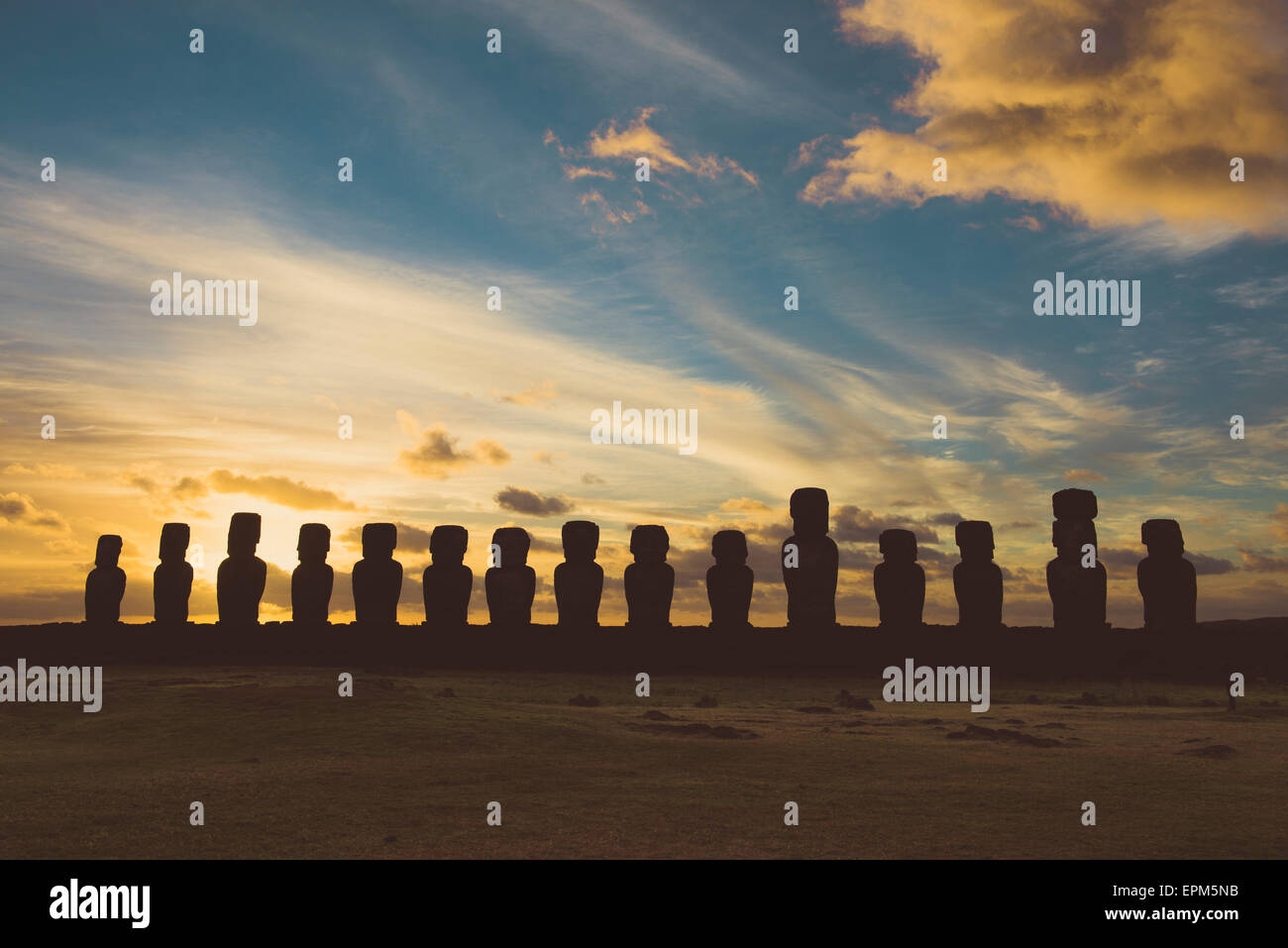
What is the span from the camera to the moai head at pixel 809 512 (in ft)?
96.1

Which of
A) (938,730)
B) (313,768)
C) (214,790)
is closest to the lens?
(214,790)

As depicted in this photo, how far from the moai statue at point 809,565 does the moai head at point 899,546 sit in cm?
135

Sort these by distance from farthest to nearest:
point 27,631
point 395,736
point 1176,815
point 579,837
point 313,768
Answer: point 27,631, point 395,736, point 313,768, point 1176,815, point 579,837

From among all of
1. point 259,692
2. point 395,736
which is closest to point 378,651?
point 259,692

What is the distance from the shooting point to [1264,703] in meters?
21.5

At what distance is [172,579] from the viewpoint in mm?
32375

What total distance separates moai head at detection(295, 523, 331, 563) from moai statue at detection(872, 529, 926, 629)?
1610 cm

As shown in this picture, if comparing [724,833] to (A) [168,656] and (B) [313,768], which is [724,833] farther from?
(A) [168,656]

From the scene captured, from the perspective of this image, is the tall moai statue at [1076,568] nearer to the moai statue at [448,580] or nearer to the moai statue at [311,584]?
the moai statue at [448,580]

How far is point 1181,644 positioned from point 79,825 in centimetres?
2581

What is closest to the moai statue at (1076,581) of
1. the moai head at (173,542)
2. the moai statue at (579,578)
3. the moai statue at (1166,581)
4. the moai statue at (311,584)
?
the moai statue at (1166,581)

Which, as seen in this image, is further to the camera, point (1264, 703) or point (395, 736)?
point (1264, 703)

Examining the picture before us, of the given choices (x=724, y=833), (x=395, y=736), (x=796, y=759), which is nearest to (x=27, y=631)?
(x=395, y=736)

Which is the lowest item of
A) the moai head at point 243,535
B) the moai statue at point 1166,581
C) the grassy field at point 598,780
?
the grassy field at point 598,780
